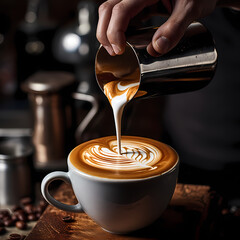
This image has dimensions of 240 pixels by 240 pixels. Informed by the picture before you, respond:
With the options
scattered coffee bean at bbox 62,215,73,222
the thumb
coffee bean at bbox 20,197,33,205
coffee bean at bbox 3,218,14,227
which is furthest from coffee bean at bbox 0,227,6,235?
the thumb

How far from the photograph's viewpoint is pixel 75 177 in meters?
0.81

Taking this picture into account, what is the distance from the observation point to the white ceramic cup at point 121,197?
0.78 meters

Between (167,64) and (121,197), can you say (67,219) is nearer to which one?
(121,197)

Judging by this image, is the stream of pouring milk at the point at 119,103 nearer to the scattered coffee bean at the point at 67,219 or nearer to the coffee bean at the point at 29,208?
the scattered coffee bean at the point at 67,219

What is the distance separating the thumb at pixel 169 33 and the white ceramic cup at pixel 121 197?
0.26 meters

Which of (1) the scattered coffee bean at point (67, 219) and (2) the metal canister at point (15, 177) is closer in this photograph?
(1) the scattered coffee bean at point (67, 219)

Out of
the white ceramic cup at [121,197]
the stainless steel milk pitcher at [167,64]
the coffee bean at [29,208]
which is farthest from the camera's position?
the coffee bean at [29,208]

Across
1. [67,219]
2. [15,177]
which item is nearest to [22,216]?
[15,177]

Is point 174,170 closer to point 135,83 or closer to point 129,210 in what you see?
point 129,210

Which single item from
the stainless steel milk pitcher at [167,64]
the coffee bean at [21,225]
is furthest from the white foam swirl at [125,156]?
the coffee bean at [21,225]

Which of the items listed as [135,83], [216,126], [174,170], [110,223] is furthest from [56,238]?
[216,126]

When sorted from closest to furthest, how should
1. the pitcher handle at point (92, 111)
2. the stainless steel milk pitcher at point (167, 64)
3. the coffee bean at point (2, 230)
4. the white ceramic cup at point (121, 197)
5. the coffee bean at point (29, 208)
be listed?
the white ceramic cup at point (121, 197) → the stainless steel milk pitcher at point (167, 64) → the coffee bean at point (2, 230) → the coffee bean at point (29, 208) → the pitcher handle at point (92, 111)

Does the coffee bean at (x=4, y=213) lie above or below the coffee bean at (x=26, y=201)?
above

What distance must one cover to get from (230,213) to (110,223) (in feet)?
1.34
